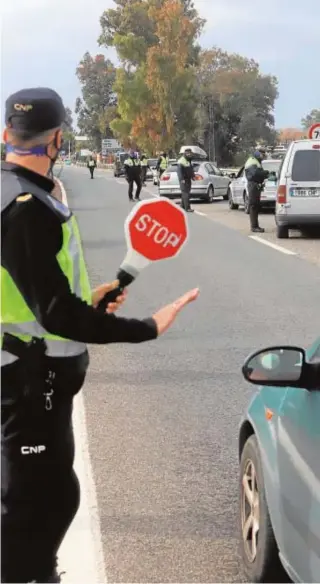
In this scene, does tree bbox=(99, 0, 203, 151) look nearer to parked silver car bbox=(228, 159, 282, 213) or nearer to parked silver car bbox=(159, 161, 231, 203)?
parked silver car bbox=(159, 161, 231, 203)

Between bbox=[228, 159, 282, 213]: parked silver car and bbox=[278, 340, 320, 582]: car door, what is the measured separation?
22.2 meters

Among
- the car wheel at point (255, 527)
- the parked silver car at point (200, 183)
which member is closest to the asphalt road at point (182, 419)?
the car wheel at point (255, 527)

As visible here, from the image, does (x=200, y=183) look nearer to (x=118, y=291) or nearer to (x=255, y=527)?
(x=255, y=527)

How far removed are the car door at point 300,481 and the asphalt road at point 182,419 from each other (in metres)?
0.73

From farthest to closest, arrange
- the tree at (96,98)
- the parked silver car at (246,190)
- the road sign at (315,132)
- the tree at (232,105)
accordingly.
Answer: the tree at (96,98), the tree at (232,105), the parked silver car at (246,190), the road sign at (315,132)

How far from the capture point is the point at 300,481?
2996 mm

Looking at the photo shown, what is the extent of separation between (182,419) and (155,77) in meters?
75.4

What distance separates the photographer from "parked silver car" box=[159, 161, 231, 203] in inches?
1233

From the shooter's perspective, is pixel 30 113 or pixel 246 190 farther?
pixel 246 190

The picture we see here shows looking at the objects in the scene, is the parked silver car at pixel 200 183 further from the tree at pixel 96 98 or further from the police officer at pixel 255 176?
the tree at pixel 96 98

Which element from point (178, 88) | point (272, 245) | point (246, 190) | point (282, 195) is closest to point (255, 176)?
point (282, 195)

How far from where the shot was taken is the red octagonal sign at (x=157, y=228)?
7.99ft

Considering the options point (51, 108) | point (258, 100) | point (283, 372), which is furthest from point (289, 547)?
point (258, 100)

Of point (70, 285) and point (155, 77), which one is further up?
point (155, 77)
